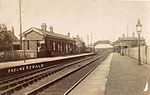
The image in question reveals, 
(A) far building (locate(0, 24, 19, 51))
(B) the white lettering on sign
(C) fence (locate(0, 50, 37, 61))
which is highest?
(A) far building (locate(0, 24, 19, 51))

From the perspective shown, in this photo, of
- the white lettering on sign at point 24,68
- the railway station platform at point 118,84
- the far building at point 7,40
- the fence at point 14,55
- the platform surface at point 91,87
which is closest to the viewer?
the railway station platform at point 118,84

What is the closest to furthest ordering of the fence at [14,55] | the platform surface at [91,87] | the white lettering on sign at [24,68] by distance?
the platform surface at [91,87], the white lettering on sign at [24,68], the fence at [14,55]

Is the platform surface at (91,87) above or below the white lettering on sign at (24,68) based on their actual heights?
below

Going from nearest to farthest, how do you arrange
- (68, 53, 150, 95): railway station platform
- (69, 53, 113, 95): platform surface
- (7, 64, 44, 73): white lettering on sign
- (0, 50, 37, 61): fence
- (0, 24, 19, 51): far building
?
(68, 53, 150, 95): railway station platform, (69, 53, 113, 95): platform surface, (7, 64, 44, 73): white lettering on sign, (0, 50, 37, 61): fence, (0, 24, 19, 51): far building

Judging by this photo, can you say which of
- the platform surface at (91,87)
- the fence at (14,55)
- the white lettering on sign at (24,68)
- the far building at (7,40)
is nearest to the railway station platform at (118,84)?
the platform surface at (91,87)

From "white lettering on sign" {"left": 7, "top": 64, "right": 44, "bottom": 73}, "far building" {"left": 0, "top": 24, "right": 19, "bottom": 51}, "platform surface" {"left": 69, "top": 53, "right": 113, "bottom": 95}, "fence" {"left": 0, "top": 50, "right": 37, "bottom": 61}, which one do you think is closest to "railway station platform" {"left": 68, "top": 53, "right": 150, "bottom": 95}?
"platform surface" {"left": 69, "top": 53, "right": 113, "bottom": 95}

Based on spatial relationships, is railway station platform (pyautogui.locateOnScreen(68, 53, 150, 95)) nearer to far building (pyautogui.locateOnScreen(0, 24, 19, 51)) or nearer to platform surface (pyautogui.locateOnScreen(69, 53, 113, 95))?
platform surface (pyautogui.locateOnScreen(69, 53, 113, 95))

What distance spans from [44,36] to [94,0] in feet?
58.0

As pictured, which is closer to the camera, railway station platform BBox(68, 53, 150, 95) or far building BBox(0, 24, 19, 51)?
railway station platform BBox(68, 53, 150, 95)

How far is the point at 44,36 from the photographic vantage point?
24.8m

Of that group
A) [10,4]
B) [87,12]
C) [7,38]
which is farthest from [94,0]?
Answer: [7,38]

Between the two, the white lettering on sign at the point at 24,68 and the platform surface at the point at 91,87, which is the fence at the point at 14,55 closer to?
the white lettering on sign at the point at 24,68

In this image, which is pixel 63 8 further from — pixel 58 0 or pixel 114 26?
pixel 114 26

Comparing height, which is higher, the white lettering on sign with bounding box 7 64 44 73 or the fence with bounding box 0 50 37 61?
the fence with bounding box 0 50 37 61
